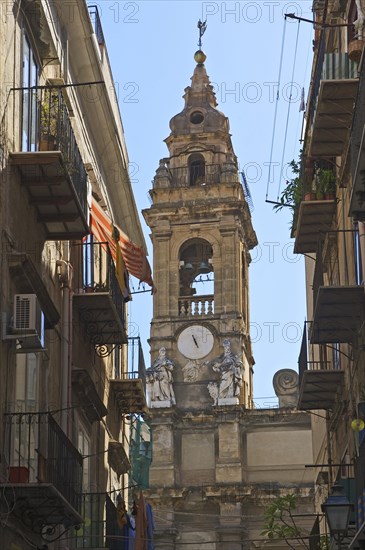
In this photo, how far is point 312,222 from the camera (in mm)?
20266

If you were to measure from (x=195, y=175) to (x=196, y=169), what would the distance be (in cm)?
41

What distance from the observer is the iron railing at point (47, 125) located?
15234 millimetres

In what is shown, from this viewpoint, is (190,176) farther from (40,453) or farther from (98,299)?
(40,453)

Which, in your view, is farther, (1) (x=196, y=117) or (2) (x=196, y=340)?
(1) (x=196, y=117)

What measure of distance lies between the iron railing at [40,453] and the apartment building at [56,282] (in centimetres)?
2

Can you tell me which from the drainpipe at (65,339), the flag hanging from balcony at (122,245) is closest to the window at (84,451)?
the drainpipe at (65,339)

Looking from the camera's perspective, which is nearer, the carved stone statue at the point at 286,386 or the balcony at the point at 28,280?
the balcony at the point at 28,280

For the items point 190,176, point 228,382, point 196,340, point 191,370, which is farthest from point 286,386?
point 190,176

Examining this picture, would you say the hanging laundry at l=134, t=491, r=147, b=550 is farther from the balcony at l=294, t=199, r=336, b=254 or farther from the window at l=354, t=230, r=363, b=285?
the window at l=354, t=230, r=363, b=285

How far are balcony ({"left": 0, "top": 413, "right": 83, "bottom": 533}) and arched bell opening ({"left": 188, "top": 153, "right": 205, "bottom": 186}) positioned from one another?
139 feet

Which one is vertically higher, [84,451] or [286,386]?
[286,386]

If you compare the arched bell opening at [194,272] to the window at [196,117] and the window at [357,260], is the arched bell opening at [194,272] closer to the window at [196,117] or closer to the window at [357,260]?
the window at [196,117]

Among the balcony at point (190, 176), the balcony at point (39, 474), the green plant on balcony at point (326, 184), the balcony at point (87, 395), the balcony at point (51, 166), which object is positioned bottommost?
the balcony at point (39, 474)

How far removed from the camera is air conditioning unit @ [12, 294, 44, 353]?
13570 millimetres
